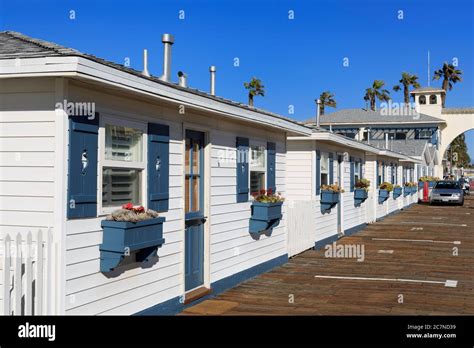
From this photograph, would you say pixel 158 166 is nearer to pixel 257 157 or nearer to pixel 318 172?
pixel 257 157

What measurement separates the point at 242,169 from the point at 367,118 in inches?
1734

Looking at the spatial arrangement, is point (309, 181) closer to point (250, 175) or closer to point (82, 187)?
point (250, 175)

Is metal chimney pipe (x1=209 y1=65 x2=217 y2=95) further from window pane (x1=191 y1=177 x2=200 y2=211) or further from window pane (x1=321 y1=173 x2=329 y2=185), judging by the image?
window pane (x1=321 y1=173 x2=329 y2=185)

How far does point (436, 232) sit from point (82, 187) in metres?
15.9

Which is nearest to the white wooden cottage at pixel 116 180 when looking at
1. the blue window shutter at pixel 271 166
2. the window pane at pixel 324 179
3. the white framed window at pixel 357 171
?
the blue window shutter at pixel 271 166

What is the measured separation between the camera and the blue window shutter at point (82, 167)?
18.9 ft

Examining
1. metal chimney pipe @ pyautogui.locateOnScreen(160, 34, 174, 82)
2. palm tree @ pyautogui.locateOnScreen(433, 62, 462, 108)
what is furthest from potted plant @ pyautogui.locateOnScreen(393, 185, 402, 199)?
palm tree @ pyautogui.locateOnScreen(433, 62, 462, 108)

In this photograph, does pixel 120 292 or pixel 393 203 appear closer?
pixel 120 292

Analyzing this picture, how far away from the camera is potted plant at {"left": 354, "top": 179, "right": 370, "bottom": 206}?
61.9 feet

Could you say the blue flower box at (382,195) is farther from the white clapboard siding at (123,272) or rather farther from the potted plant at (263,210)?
the white clapboard siding at (123,272)

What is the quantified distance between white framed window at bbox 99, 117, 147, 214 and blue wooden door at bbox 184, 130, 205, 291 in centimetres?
142
